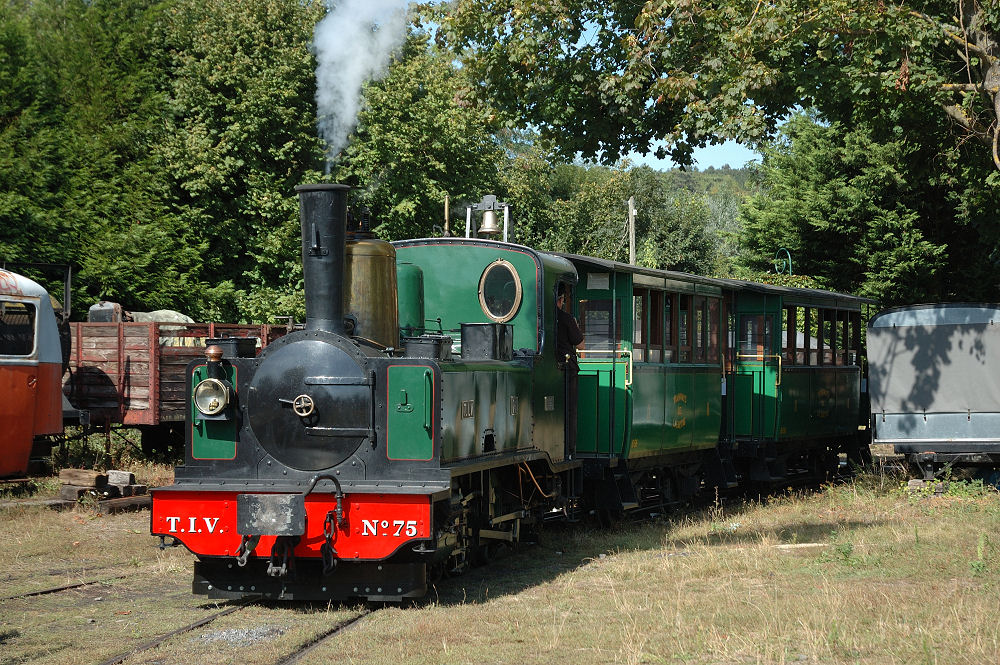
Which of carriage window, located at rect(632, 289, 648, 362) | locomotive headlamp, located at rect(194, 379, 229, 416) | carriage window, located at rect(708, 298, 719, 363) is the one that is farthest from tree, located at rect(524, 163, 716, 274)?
locomotive headlamp, located at rect(194, 379, 229, 416)

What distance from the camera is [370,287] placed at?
8523 millimetres

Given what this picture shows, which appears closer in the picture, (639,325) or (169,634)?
(169,634)

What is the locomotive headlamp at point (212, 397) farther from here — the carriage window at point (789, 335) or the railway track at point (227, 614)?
the carriage window at point (789, 335)

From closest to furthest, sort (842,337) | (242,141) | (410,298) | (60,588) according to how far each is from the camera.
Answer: (60,588) < (410,298) < (842,337) < (242,141)

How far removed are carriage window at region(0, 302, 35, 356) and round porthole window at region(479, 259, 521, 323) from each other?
20.2ft

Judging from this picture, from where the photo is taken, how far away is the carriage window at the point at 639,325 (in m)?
12.8

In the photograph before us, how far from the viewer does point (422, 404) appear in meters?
8.09

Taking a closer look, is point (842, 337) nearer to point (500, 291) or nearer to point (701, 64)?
point (701, 64)

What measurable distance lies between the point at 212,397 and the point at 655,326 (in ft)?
21.1

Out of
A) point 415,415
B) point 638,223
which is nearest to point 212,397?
point 415,415

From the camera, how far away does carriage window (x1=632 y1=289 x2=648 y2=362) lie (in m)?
12.8

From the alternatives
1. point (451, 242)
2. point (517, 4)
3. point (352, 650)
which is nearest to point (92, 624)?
point (352, 650)

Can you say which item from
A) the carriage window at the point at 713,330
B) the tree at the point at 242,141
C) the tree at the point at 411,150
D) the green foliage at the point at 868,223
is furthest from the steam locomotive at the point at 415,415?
the green foliage at the point at 868,223

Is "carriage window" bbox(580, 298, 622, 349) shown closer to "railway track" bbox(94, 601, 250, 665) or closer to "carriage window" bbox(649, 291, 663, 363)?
"carriage window" bbox(649, 291, 663, 363)
